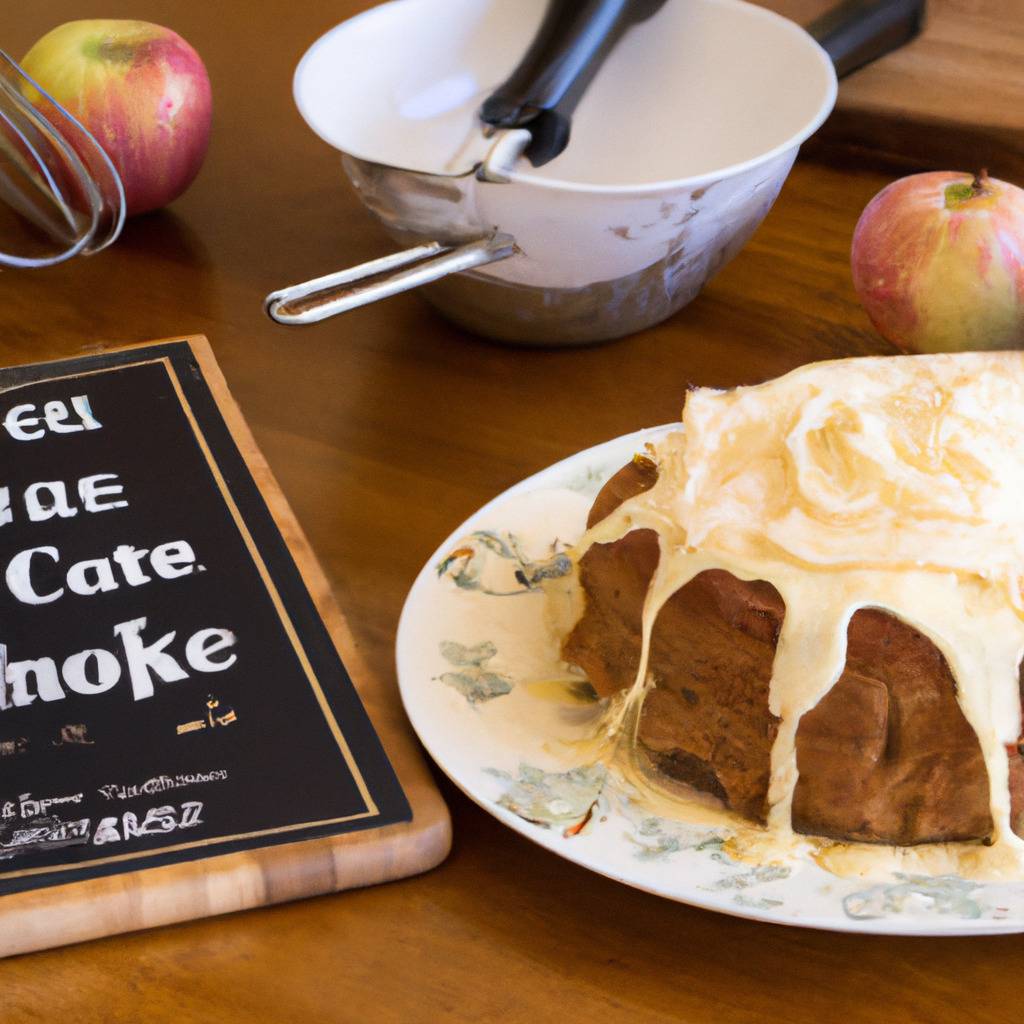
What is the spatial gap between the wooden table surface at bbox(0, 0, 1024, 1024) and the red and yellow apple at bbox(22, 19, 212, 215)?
0.05 meters

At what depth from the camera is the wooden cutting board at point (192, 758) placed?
18.2 inches

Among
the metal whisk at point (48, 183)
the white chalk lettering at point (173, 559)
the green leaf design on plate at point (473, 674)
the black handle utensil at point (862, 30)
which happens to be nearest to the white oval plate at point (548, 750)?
the green leaf design on plate at point (473, 674)

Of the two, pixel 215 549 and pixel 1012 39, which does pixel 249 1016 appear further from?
pixel 1012 39

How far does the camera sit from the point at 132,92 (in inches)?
33.7

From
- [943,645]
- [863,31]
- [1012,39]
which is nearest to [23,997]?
[943,645]

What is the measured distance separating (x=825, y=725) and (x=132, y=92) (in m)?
0.63

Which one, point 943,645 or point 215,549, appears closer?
point 943,645

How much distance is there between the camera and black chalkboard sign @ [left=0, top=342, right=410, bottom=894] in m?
0.49

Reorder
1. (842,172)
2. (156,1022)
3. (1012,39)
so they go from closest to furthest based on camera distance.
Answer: (156,1022) → (842,172) → (1012,39)

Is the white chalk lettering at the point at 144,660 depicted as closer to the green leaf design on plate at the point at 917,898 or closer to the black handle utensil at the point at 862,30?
the green leaf design on plate at the point at 917,898

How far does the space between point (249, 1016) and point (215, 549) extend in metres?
0.24

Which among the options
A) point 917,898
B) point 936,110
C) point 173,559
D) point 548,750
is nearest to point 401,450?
point 173,559

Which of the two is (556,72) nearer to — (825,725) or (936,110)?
(936,110)

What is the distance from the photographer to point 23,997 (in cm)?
45
